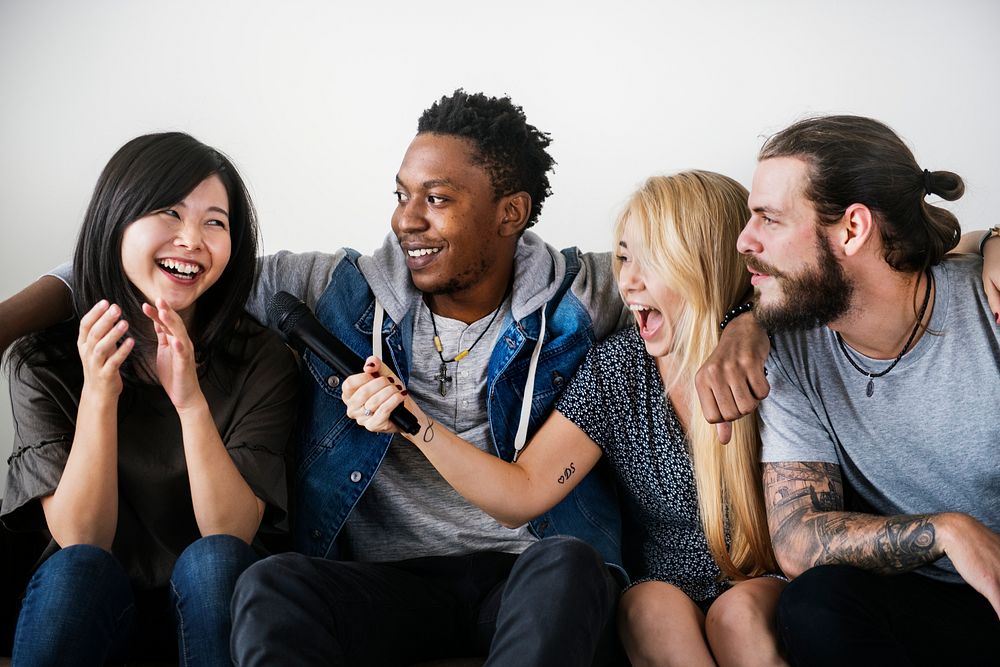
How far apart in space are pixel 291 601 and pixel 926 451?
1.05 meters

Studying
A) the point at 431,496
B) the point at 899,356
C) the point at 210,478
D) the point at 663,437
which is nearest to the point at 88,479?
the point at 210,478

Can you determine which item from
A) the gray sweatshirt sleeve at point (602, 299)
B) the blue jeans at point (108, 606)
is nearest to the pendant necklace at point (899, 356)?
the gray sweatshirt sleeve at point (602, 299)

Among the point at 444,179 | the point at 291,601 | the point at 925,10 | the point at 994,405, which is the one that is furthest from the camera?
the point at 925,10

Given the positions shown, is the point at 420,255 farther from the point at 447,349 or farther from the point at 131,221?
the point at 131,221

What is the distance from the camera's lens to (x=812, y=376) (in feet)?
5.57

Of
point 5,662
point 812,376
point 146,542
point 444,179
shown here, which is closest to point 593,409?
point 812,376

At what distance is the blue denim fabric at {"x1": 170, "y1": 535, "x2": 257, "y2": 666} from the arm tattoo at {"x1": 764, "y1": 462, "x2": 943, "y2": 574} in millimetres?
869

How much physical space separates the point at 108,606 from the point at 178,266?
56 centimetres

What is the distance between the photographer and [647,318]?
1.83 m

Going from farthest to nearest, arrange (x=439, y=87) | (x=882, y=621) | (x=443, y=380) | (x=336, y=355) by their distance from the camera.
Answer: (x=439, y=87) → (x=443, y=380) → (x=336, y=355) → (x=882, y=621)

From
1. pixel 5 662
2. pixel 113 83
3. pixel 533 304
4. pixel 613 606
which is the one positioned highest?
pixel 113 83

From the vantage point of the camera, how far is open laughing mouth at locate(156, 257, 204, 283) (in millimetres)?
1659

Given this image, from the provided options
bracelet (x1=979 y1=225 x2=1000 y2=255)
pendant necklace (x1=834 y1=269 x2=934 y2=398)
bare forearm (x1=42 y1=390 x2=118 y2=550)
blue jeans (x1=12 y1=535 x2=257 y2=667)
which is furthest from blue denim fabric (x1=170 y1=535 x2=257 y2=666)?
bracelet (x1=979 y1=225 x2=1000 y2=255)

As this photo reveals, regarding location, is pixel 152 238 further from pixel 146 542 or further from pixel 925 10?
pixel 925 10
